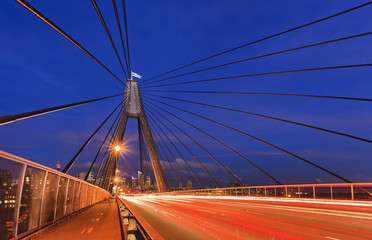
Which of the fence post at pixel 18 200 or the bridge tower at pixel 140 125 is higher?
the bridge tower at pixel 140 125

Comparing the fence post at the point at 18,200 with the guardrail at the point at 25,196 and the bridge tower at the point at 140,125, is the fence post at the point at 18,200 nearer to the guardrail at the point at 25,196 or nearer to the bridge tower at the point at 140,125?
the guardrail at the point at 25,196

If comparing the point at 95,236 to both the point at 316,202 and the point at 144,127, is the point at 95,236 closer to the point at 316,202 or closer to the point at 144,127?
the point at 316,202

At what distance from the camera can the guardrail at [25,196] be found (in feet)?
23.7

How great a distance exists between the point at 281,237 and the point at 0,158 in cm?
734

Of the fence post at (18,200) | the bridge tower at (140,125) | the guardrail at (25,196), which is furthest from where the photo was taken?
the bridge tower at (140,125)

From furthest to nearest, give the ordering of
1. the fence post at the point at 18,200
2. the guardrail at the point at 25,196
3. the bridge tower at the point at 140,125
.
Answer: the bridge tower at the point at 140,125 < the fence post at the point at 18,200 < the guardrail at the point at 25,196

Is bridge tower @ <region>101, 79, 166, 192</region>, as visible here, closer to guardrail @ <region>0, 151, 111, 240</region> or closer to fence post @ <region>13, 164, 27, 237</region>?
guardrail @ <region>0, 151, 111, 240</region>

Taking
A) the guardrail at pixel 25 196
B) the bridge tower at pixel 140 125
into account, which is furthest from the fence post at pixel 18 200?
the bridge tower at pixel 140 125

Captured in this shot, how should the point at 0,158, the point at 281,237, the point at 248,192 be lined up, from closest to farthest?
the point at 0,158 → the point at 281,237 → the point at 248,192

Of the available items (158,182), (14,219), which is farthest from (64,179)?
(158,182)

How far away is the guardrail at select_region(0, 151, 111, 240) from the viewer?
7.24 meters

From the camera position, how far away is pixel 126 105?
44.2 m

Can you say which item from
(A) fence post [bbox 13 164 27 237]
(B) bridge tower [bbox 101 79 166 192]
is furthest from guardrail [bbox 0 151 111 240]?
(B) bridge tower [bbox 101 79 166 192]

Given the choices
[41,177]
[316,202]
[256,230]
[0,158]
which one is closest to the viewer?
[0,158]
